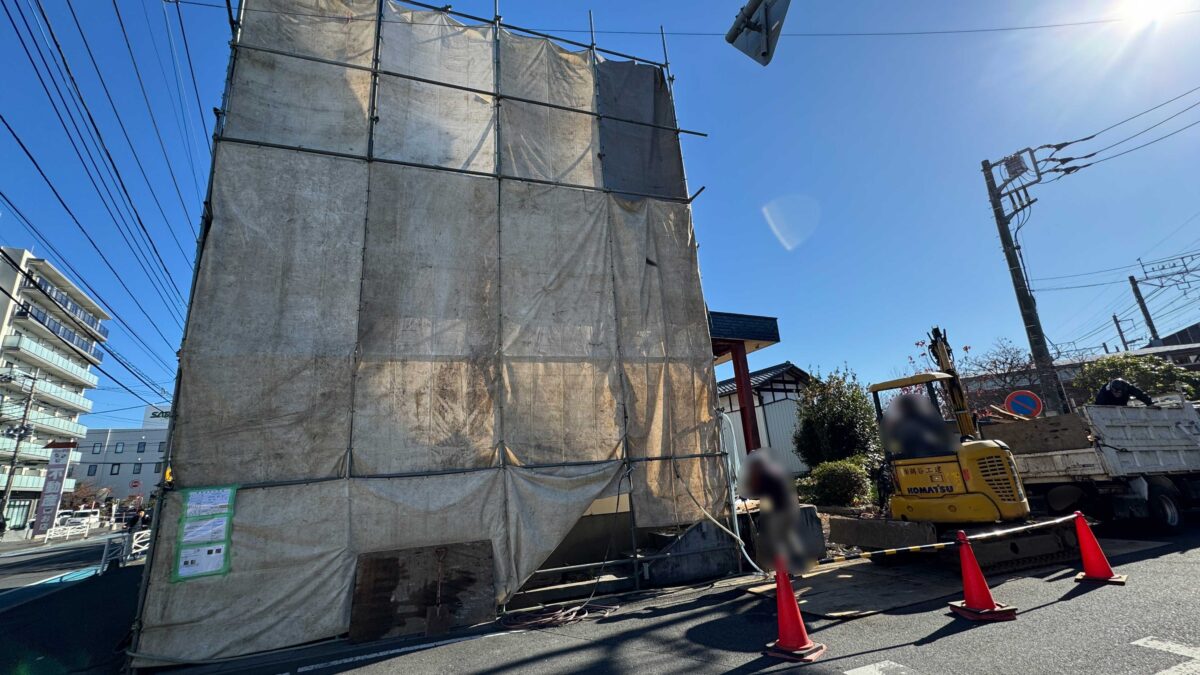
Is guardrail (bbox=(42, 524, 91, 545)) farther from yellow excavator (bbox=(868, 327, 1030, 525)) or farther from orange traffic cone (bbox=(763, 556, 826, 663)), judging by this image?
yellow excavator (bbox=(868, 327, 1030, 525))

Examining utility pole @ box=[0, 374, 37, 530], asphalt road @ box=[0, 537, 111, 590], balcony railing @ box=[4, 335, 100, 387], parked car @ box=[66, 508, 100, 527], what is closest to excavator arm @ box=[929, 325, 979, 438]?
asphalt road @ box=[0, 537, 111, 590]

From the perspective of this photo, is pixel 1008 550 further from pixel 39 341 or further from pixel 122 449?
pixel 122 449

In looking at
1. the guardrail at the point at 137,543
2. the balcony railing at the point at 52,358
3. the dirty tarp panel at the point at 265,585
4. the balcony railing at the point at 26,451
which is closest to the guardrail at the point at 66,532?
the balcony railing at the point at 26,451

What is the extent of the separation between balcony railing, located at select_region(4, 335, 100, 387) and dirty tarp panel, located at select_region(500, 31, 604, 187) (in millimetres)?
47199

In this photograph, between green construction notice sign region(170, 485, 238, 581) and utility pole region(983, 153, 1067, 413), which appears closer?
green construction notice sign region(170, 485, 238, 581)

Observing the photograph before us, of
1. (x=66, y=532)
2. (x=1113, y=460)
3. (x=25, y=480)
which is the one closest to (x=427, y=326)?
(x=1113, y=460)

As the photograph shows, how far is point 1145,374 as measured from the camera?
60.4ft

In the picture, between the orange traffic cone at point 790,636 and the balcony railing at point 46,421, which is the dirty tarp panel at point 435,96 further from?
the balcony railing at point 46,421

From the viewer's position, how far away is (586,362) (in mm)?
7961

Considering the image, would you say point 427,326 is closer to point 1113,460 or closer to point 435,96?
point 435,96

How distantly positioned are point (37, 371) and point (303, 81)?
49.8 meters

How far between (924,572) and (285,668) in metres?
8.05

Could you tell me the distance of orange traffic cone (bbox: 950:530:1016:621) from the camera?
15.6ft

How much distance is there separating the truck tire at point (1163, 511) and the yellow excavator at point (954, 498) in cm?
352
